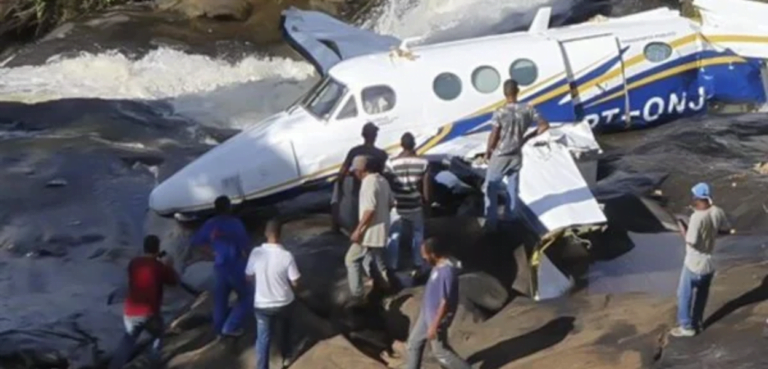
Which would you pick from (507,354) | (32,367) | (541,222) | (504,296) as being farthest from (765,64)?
(32,367)

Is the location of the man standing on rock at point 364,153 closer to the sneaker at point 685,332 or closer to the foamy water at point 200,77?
the sneaker at point 685,332

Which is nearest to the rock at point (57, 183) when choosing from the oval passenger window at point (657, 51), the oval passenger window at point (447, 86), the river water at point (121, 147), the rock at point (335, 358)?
the river water at point (121, 147)

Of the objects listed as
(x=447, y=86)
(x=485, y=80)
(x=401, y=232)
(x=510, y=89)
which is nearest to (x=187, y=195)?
(x=401, y=232)

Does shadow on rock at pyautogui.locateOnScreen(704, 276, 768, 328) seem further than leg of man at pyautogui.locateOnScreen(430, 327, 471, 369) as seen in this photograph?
Yes

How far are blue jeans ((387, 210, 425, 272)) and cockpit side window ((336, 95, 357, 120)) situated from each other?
3452 millimetres

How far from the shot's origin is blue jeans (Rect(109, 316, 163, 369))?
14.4 meters

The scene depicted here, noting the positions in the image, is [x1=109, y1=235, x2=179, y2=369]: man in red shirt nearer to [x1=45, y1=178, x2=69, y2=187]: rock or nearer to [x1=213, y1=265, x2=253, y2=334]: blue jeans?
[x1=213, y1=265, x2=253, y2=334]: blue jeans

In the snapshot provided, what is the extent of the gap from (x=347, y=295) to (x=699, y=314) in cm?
376

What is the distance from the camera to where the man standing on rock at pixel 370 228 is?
14.9 m

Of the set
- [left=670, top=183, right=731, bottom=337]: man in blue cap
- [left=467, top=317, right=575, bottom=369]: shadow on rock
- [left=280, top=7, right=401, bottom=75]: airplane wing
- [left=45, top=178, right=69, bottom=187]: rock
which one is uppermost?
[left=670, top=183, right=731, bottom=337]: man in blue cap

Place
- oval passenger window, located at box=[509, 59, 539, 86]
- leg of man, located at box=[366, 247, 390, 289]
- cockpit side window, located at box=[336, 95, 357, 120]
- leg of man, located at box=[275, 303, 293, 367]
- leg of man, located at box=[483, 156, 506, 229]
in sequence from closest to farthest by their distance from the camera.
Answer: leg of man, located at box=[275, 303, 293, 367], leg of man, located at box=[366, 247, 390, 289], leg of man, located at box=[483, 156, 506, 229], cockpit side window, located at box=[336, 95, 357, 120], oval passenger window, located at box=[509, 59, 539, 86]

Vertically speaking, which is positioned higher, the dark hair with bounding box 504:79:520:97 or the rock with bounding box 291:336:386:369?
the dark hair with bounding box 504:79:520:97

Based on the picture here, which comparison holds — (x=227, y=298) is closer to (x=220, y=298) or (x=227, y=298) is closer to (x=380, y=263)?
(x=220, y=298)

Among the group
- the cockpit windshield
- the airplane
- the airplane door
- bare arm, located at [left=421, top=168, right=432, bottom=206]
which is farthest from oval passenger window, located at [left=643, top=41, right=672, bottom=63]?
bare arm, located at [left=421, top=168, right=432, bottom=206]
